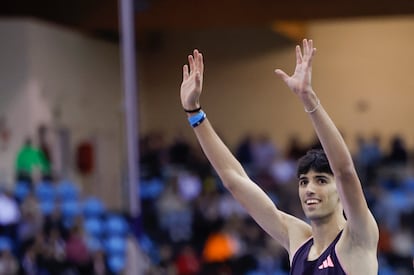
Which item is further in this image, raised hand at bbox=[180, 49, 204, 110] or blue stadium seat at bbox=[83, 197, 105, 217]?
blue stadium seat at bbox=[83, 197, 105, 217]

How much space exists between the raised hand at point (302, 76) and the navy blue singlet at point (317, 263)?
609mm

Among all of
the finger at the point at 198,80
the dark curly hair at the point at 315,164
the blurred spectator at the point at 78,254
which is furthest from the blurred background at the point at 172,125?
the dark curly hair at the point at 315,164

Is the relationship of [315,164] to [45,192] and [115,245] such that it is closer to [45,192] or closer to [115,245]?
[115,245]

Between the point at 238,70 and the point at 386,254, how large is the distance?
8992 mm

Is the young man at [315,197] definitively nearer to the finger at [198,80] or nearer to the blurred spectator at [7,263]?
the finger at [198,80]

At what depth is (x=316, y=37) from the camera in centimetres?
2161

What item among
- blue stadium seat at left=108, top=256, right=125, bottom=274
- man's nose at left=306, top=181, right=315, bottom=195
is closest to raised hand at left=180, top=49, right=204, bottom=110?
man's nose at left=306, top=181, right=315, bottom=195

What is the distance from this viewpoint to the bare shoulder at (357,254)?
12.4 ft

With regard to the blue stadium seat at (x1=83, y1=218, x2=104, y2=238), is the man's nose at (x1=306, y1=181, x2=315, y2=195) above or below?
above

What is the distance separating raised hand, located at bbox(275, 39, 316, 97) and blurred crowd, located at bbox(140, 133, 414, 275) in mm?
9160

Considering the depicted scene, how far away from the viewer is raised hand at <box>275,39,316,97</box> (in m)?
3.68

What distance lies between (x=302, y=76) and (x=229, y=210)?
37.9 feet

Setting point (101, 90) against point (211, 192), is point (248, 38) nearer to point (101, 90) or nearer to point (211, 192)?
point (101, 90)

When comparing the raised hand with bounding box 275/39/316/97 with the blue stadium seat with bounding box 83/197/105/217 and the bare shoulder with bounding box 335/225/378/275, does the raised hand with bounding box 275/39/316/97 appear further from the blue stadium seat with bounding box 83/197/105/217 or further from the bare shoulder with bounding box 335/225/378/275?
the blue stadium seat with bounding box 83/197/105/217
